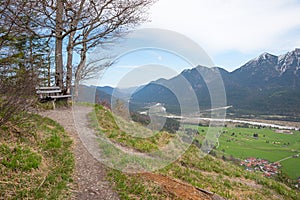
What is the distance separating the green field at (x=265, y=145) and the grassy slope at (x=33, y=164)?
33149 mm

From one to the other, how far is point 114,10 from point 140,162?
446 inches

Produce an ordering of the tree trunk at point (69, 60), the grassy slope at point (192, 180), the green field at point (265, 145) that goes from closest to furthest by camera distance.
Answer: the grassy slope at point (192, 180), the tree trunk at point (69, 60), the green field at point (265, 145)

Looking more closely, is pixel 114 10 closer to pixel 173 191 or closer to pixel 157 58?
pixel 157 58

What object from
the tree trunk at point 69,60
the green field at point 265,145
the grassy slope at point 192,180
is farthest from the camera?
the green field at point 265,145

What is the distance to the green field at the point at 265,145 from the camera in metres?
38.6

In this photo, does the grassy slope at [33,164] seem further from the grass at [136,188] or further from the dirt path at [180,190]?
the dirt path at [180,190]

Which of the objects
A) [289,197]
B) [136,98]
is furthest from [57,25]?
[289,197]

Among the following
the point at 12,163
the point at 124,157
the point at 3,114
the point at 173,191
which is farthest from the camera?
the point at 124,157

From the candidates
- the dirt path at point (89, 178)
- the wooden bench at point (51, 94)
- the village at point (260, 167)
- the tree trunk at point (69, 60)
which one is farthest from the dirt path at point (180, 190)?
the village at point (260, 167)

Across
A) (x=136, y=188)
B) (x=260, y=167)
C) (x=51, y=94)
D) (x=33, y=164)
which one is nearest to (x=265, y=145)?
(x=260, y=167)

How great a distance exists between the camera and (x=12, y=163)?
15.0 ft

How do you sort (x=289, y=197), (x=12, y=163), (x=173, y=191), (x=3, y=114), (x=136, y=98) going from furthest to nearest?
(x=289, y=197)
(x=136, y=98)
(x=173, y=191)
(x=3, y=114)
(x=12, y=163)

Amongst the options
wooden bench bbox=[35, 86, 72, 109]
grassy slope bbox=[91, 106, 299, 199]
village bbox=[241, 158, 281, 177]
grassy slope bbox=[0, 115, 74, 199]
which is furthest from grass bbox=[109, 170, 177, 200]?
village bbox=[241, 158, 281, 177]

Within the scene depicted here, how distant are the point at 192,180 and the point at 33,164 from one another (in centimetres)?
478
